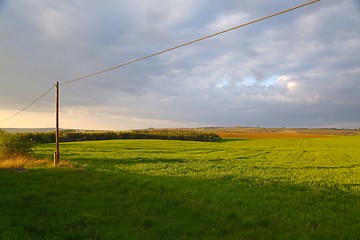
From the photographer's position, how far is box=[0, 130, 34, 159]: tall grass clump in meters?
26.0

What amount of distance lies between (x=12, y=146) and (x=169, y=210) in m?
20.7

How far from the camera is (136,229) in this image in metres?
8.12

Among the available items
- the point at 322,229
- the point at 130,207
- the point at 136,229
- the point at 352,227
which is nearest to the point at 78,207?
the point at 130,207

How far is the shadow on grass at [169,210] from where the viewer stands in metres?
7.94

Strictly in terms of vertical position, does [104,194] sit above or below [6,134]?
below

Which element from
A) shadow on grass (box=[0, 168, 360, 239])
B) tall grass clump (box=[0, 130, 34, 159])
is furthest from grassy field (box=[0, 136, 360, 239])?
tall grass clump (box=[0, 130, 34, 159])

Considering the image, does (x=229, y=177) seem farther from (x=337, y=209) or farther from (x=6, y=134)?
(x=6, y=134)

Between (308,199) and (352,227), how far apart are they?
4.13m

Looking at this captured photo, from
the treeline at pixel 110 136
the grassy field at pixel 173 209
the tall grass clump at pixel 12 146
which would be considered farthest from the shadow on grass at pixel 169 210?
the treeline at pixel 110 136

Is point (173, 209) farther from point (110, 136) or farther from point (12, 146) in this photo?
point (110, 136)

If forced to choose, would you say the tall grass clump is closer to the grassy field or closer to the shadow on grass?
the grassy field

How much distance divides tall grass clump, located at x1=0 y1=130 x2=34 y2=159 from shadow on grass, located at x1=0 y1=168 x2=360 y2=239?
1111 centimetres

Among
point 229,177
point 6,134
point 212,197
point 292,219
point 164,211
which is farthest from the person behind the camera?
point 6,134

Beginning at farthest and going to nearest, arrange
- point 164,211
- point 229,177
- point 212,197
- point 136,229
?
point 229,177
point 212,197
point 164,211
point 136,229
